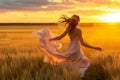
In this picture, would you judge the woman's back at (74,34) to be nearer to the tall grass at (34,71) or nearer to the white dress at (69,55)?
the white dress at (69,55)

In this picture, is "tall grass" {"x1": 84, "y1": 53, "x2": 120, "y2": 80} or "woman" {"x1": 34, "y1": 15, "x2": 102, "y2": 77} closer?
"tall grass" {"x1": 84, "y1": 53, "x2": 120, "y2": 80}

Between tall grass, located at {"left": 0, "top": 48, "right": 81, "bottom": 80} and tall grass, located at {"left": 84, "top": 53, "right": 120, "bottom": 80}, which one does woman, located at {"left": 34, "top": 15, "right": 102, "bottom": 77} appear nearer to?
tall grass, located at {"left": 84, "top": 53, "right": 120, "bottom": 80}

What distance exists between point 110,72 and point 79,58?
83.5 inches

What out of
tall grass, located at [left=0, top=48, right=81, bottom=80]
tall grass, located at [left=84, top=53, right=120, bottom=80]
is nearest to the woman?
tall grass, located at [left=84, top=53, right=120, bottom=80]

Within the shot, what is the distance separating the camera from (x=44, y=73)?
8102 millimetres

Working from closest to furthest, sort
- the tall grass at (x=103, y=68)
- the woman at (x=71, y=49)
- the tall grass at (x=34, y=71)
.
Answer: the tall grass at (x=34, y=71) → the tall grass at (x=103, y=68) → the woman at (x=71, y=49)

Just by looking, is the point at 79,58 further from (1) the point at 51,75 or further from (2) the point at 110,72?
(1) the point at 51,75

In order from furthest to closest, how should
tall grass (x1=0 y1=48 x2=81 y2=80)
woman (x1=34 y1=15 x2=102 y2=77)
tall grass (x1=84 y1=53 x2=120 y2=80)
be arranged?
woman (x1=34 y1=15 x2=102 y2=77)
tall grass (x1=84 y1=53 x2=120 y2=80)
tall grass (x1=0 y1=48 x2=81 y2=80)

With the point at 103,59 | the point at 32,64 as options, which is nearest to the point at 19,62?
the point at 32,64

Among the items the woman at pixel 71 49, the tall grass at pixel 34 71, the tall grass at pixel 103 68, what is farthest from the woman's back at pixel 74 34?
the tall grass at pixel 34 71

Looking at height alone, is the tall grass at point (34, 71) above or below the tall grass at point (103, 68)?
above

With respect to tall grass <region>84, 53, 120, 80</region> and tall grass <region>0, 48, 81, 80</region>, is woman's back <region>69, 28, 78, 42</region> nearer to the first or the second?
tall grass <region>84, 53, 120, 80</region>

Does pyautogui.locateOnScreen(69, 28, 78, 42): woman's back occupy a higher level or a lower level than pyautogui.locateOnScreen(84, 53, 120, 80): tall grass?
higher

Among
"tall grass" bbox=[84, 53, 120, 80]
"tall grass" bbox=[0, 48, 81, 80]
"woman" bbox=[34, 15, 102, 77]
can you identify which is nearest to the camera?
"tall grass" bbox=[0, 48, 81, 80]
